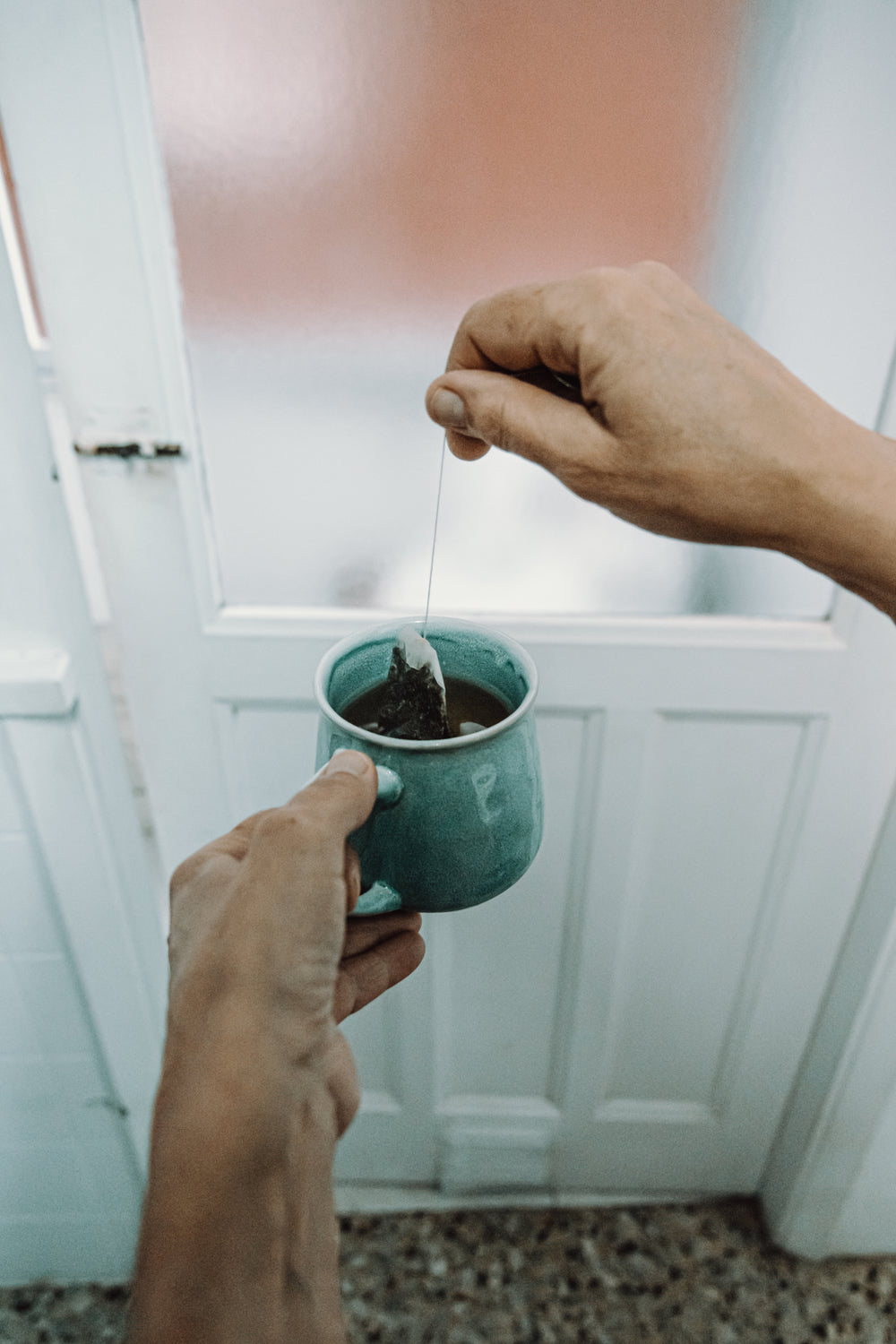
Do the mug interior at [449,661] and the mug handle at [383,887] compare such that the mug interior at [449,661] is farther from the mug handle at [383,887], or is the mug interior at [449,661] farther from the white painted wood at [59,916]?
the white painted wood at [59,916]

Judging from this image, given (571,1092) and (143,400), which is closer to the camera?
(143,400)

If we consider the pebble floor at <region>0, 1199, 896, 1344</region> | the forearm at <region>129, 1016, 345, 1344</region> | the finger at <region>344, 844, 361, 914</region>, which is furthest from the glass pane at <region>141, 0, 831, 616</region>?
the pebble floor at <region>0, 1199, 896, 1344</region>

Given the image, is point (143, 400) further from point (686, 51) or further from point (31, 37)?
point (686, 51)

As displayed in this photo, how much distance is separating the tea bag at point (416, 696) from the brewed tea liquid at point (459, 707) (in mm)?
28

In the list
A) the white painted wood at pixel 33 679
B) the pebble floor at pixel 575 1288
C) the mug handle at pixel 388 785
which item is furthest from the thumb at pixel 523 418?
the pebble floor at pixel 575 1288

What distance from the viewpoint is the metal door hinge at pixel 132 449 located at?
87cm

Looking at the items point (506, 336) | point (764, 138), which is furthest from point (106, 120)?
point (764, 138)

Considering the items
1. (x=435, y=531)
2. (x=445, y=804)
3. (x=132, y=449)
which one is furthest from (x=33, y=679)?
(x=445, y=804)

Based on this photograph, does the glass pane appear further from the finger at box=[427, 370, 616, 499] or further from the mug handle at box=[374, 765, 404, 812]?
the mug handle at box=[374, 765, 404, 812]

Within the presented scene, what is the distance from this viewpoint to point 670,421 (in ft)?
1.89

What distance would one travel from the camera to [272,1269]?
562mm

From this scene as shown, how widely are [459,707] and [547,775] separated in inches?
19.1

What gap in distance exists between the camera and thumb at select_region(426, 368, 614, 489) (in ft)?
1.95

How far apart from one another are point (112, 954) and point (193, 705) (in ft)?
1.26
